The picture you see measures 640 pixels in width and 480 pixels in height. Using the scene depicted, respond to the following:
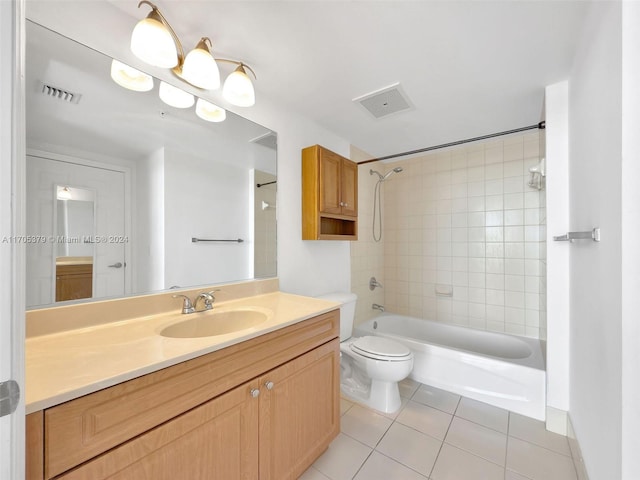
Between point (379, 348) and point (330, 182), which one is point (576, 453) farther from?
point (330, 182)

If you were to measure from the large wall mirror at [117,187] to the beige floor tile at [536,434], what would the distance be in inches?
76.6

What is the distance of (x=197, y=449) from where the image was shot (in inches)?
32.6

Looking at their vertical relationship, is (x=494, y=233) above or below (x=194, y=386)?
above

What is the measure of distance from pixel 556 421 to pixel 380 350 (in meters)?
1.11

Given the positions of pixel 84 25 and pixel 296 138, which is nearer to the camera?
pixel 84 25

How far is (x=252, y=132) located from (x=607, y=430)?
216cm

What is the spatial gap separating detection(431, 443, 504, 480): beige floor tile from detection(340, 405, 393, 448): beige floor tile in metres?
0.33

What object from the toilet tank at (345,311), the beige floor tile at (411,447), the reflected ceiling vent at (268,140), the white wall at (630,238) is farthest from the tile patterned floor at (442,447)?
the reflected ceiling vent at (268,140)

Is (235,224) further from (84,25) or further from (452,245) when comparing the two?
(452,245)

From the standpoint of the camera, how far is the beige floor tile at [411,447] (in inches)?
53.4

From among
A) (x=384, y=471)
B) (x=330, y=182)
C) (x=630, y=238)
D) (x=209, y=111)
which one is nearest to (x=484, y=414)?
(x=384, y=471)

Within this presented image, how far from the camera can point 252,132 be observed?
1700 mm

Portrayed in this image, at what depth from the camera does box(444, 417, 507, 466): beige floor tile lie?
1414 mm

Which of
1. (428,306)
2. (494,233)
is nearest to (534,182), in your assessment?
(494,233)
